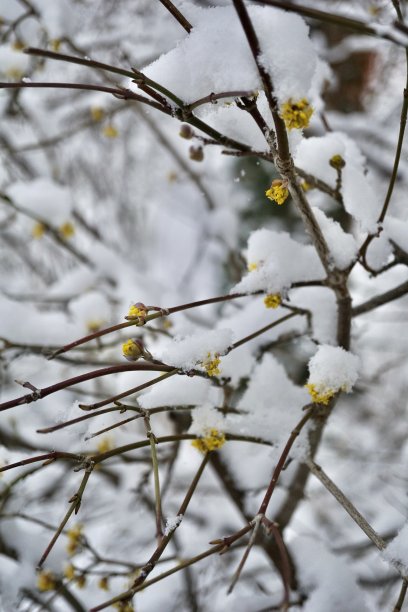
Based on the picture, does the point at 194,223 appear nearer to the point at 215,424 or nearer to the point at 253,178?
the point at 253,178

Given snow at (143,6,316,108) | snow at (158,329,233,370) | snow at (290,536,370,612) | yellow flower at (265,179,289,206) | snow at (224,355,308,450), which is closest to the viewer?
snow at (143,6,316,108)

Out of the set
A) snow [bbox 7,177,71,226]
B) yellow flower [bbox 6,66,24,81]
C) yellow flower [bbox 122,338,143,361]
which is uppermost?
yellow flower [bbox 6,66,24,81]

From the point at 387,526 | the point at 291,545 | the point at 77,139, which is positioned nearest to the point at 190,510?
the point at 387,526

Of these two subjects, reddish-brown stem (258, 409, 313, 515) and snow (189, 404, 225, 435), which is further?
snow (189, 404, 225, 435)

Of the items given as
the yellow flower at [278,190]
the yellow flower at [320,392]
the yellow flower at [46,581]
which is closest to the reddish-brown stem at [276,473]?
the yellow flower at [320,392]

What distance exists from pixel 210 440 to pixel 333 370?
291 millimetres

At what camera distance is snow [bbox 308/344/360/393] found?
3.13 ft

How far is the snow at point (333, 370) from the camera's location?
3.13 ft

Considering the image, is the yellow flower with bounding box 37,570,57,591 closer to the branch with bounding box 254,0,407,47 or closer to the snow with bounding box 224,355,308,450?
the snow with bounding box 224,355,308,450

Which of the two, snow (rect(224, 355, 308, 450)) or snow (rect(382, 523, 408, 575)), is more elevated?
snow (rect(224, 355, 308, 450))

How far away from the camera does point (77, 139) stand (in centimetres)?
376

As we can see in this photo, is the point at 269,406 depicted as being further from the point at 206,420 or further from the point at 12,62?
the point at 12,62

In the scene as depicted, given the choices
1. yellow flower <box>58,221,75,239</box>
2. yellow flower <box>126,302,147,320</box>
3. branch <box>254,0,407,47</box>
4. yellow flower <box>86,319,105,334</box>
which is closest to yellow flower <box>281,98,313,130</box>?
branch <box>254,0,407,47</box>

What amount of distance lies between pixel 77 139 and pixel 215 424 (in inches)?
129
